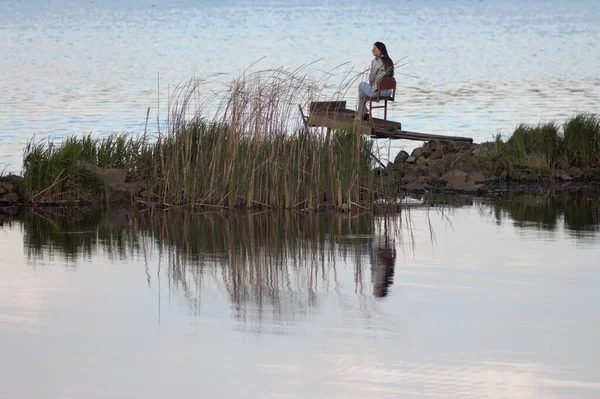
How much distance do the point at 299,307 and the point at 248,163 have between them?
602cm

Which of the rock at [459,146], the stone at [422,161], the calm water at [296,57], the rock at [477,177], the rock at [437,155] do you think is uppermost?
the calm water at [296,57]

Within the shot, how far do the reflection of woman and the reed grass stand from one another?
2.71 m

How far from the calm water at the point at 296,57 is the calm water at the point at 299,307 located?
5.32 meters

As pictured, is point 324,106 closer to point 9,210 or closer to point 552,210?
point 552,210

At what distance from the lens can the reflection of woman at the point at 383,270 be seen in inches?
474

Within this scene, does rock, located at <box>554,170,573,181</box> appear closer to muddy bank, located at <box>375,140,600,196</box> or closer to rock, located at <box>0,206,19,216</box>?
muddy bank, located at <box>375,140,600,196</box>

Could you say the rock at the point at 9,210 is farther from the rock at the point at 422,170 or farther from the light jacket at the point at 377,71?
the rock at the point at 422,170

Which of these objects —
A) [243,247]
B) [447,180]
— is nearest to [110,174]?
[243,247]

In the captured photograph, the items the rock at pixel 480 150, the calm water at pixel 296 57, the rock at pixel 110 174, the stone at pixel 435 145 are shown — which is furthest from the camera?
the calm water at pixel 296 57

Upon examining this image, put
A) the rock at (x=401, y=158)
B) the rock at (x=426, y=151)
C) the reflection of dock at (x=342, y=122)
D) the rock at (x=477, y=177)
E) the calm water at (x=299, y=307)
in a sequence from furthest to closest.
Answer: the rock at (x=401, y=158) < the rock at (x=426, y=151) < the rock at (x=477, y=177) < the reflection of dock at (x=342, y=122) < the calm water at (x=299, y=307)

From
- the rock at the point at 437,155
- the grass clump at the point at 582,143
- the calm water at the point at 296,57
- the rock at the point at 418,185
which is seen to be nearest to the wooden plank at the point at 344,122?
the rock at the point at 418,185

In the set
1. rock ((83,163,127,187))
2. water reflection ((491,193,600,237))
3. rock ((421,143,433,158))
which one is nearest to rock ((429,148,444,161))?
rock ((421,143,433,158))

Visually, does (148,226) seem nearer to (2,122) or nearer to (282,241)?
(282,241)

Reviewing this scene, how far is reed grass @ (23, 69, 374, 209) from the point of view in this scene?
17125mm
